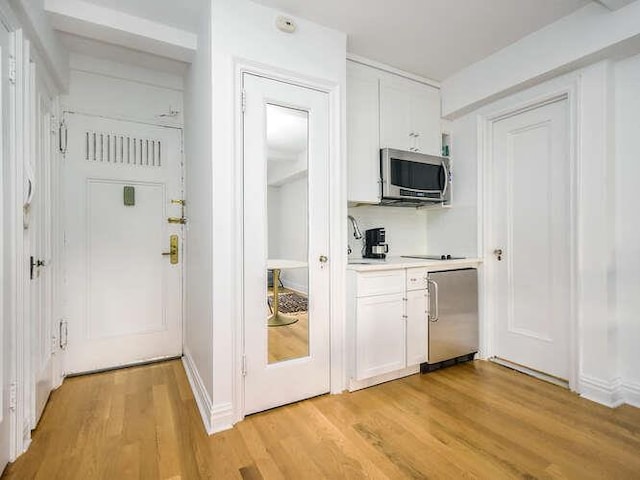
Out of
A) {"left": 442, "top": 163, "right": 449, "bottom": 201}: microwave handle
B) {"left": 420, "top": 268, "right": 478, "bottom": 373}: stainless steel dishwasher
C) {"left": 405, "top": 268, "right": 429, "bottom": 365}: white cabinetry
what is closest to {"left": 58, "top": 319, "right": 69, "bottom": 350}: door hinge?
{"left": 405, "top": 268, "right": 429, "bottom": 365}: white cabinetry

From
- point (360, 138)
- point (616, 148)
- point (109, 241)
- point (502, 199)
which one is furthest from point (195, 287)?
point (616, 148)

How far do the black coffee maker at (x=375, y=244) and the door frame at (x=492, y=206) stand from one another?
2.89ft

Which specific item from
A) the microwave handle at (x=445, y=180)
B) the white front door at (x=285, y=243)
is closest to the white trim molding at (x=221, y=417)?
the white front door at (x=285, y=243)

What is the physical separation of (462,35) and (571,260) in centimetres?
181

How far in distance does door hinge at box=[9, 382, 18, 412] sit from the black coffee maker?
7.91ft

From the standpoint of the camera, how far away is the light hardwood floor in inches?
58.0

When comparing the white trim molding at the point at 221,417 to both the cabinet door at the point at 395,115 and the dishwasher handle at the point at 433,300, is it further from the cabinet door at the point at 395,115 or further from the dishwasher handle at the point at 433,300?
the cabinet door at the point at 395,115

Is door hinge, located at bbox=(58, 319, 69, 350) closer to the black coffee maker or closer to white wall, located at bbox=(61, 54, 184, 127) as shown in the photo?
white wall, located at bbox=(61, 54, 184, 127)

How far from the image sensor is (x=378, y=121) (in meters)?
2.70

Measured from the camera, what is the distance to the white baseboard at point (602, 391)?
79.6 inches

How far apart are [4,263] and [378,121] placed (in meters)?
2.56

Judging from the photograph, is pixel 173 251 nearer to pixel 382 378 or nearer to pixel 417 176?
pixel 382 378

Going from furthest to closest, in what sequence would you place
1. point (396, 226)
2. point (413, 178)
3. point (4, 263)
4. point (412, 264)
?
1. point (396, 226)
2. point (413, 178)
3. point (412, 264)
4. point (4, 263)

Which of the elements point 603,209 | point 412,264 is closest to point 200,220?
point 412,264
